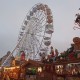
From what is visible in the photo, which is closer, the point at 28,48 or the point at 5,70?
the point at 5,70

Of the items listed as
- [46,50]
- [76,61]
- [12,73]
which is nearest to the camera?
[76,61]

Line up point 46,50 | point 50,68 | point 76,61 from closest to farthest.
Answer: point 76,61
point 50,68
point 46,50

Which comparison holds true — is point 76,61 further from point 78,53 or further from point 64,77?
point 64,77

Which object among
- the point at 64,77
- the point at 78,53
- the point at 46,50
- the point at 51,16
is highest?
the point at 51,16

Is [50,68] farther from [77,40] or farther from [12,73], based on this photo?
[12,73]

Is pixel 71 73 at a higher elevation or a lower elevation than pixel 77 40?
lower

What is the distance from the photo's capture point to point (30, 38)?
31.9 meters

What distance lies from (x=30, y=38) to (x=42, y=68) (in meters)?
12.2

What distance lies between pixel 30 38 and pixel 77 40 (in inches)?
598

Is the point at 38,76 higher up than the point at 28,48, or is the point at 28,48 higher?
the point at 28,48

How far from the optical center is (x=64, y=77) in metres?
17.9

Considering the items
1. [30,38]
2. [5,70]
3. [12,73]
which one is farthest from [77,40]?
[30,38]

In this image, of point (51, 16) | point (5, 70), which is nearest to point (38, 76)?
point (5, 70)

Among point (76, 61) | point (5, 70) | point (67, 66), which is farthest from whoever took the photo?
point (5, 70)
